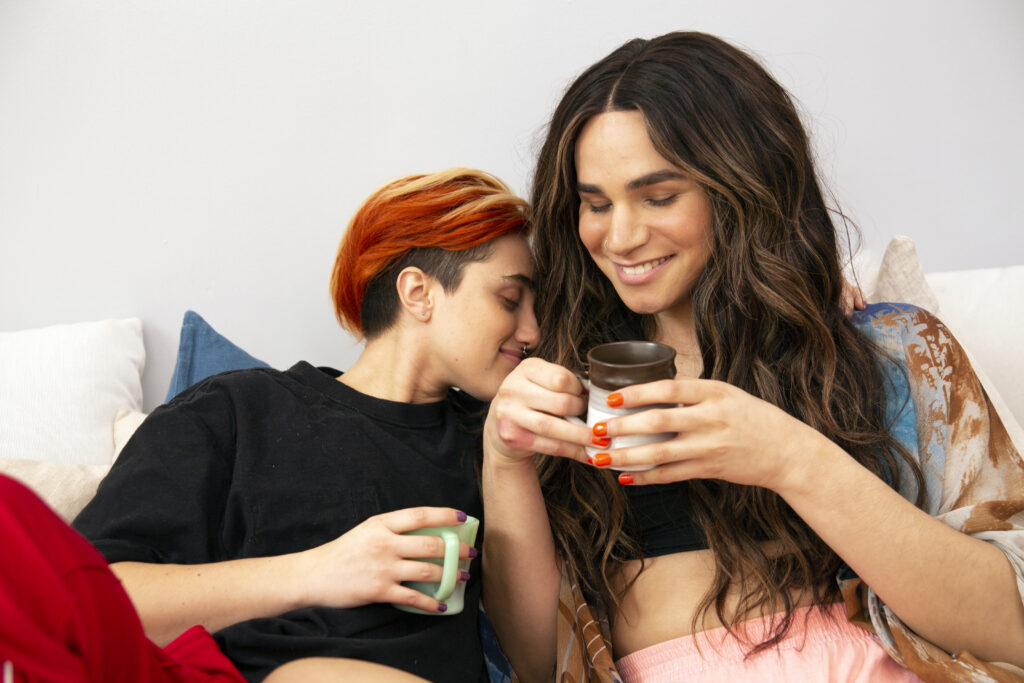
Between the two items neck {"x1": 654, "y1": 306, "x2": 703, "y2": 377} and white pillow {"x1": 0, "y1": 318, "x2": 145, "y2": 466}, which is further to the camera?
white pillow {"x1": 0, "y1": 318, "x2": 145, "y2": 466}

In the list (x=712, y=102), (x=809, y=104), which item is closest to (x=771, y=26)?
(x=809, y=104)

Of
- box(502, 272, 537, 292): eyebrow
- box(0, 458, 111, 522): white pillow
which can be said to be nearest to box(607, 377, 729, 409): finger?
box(502, 272, 537, 292): eyebrow

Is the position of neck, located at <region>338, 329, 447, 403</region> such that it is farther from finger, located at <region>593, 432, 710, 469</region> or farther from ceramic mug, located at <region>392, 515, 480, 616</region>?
finger, located at <region>593, 432, 710, 469</region>

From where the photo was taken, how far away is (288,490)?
145 centimetres

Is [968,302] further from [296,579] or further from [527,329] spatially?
[296,579]

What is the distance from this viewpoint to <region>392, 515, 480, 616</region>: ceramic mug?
1261mm

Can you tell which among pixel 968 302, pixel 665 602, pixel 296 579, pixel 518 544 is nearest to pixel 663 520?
pixel 665 602

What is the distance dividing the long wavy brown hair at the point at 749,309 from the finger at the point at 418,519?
31 cm

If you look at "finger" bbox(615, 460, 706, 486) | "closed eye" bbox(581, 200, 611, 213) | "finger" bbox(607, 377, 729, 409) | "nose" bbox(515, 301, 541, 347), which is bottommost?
"finger" bbox(615, 460, 706, 486)

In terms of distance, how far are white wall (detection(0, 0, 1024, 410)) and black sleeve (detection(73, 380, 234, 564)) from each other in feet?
2.31

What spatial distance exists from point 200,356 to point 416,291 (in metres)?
0.59

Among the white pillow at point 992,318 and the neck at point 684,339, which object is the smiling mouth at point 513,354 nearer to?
the neck at point 684,339

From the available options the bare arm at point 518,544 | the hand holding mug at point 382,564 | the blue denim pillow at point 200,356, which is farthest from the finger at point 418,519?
the blue denim pillow at point 200,356

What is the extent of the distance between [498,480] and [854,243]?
3.91 ft
